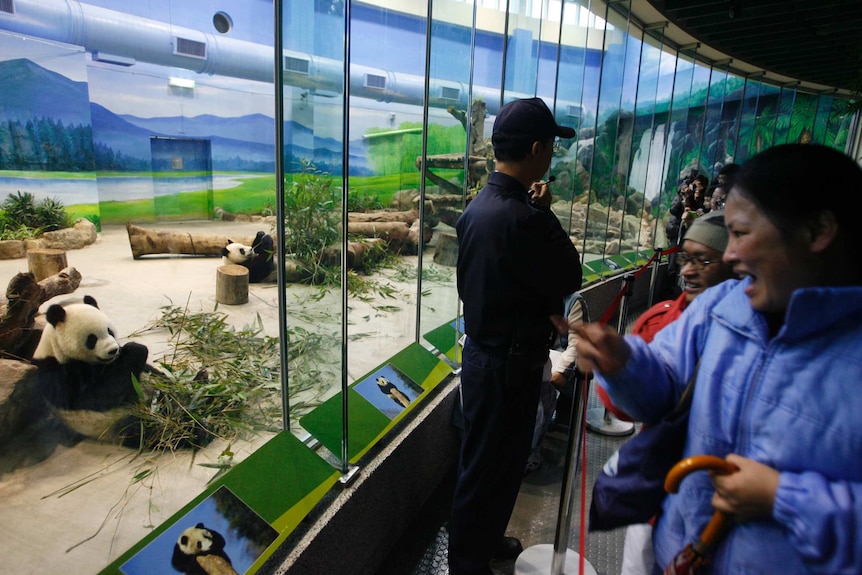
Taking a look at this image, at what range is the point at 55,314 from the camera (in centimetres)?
138

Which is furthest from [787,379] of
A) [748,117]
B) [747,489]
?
[748,117]

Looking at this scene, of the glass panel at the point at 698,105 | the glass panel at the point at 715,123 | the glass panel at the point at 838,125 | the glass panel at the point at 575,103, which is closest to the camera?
the glass panel at the point at 575,103

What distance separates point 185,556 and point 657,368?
→ 1.28 metres

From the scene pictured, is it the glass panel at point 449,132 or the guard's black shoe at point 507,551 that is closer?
the guard's black shoe at point 507,551

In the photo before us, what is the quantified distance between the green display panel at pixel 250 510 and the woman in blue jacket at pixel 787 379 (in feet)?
3.87

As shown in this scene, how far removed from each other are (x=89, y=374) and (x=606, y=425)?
10.7 ft

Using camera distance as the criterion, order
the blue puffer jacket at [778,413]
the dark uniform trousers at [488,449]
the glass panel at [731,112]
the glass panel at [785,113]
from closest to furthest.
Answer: the blue puffer jacket at [778,413]
the dark uniform trousers at [488,449]
the glass panel at [731,112]
the glass panel at [785,113]

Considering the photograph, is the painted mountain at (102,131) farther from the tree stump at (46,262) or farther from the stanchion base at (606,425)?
the stanchion base at (606,425)

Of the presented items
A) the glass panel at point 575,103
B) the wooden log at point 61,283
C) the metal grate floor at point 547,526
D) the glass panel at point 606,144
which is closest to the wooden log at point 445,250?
the metal grate floor at point 547,526

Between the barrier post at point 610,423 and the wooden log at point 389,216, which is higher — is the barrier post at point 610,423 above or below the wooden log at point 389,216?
below

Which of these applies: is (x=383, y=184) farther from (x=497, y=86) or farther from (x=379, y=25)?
(x=497, y=86)

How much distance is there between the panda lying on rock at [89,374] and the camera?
4.41ft

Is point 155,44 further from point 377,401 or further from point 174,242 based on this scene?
point 377,401

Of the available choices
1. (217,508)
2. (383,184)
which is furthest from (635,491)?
(383,184)
